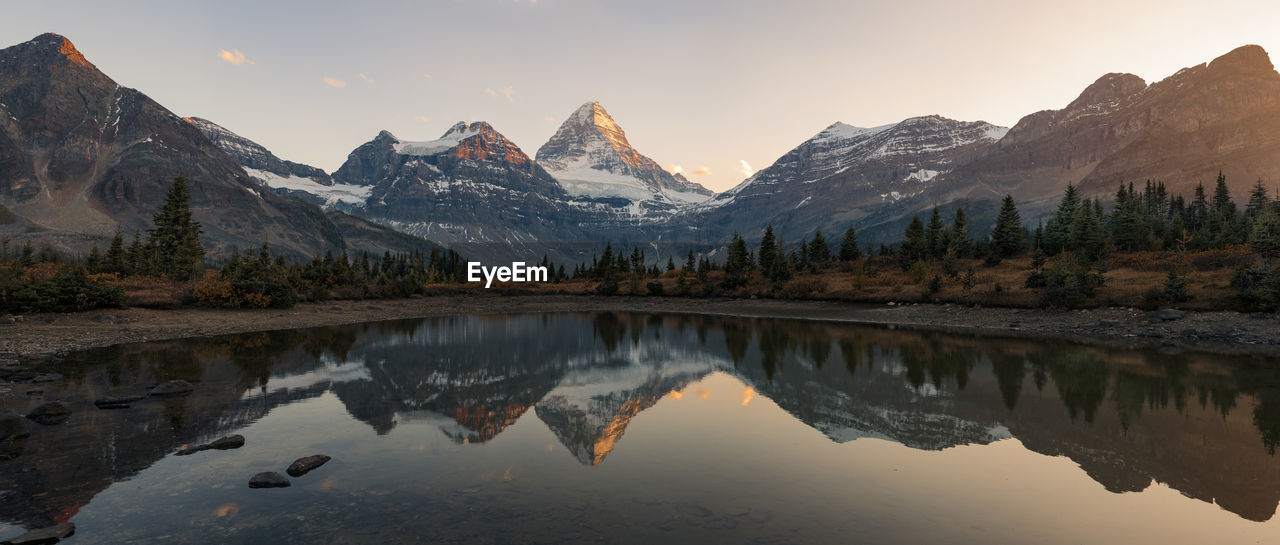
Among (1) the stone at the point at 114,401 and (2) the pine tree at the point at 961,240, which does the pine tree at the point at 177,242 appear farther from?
(2) the pine tree at the point at 961,240

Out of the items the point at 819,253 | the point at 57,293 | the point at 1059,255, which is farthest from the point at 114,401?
the point at 819,253

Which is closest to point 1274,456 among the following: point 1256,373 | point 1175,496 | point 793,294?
point 1175,496

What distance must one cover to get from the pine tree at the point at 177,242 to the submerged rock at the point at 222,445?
238 ft

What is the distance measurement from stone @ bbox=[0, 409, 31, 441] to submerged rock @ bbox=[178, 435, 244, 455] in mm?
6271

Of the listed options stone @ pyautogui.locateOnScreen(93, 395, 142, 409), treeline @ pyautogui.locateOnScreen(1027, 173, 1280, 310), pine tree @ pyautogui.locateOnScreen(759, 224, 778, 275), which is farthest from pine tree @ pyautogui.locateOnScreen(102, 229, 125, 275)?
treeline @ pyautogui.locateOnScreen(1027, 173, 1280, 310)

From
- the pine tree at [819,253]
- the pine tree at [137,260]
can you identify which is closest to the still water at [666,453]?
the pine tree at [137,260]

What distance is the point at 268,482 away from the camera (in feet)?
47.7

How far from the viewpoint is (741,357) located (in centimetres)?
4191

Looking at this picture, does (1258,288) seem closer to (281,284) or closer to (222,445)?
(222,445)

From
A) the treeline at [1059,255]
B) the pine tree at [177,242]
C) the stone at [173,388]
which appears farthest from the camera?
the pine tree at [177,242]

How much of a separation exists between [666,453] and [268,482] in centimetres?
1127

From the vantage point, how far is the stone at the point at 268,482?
570 inches

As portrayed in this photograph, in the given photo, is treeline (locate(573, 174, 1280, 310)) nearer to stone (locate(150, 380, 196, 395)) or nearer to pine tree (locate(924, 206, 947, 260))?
pine tree (locate(924, 206, 947, 260))

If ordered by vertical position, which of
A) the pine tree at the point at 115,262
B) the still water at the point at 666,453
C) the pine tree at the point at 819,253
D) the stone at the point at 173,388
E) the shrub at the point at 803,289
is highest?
the pine tree at the point at 819,253
